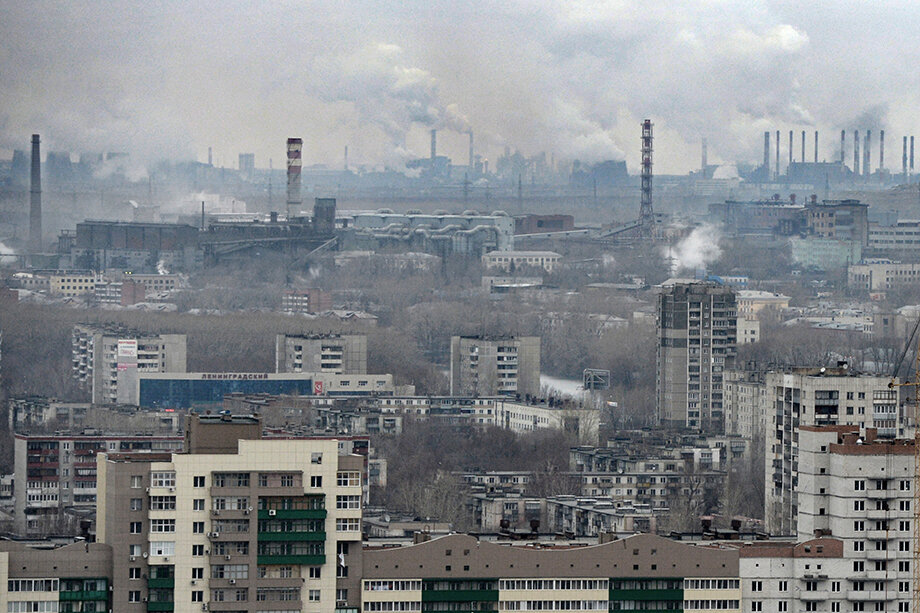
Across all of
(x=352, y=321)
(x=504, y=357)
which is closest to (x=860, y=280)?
(x=352, y=321)

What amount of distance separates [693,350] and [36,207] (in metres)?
27.3

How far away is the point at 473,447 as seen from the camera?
109 feet

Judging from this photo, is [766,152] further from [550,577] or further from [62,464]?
[550,577]

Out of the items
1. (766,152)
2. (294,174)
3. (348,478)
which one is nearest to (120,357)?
(348,478)

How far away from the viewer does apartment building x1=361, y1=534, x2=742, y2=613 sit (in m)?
17.8

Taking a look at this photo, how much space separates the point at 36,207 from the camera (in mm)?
62750

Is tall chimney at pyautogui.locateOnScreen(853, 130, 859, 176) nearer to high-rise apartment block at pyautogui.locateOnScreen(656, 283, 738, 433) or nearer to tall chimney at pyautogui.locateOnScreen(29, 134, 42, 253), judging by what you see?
tall chimney at pyautogui.locateOnScreen(29, 134, 42, 253)

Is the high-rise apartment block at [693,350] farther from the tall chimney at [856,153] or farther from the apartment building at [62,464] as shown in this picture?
the tall chimney at [856,153]

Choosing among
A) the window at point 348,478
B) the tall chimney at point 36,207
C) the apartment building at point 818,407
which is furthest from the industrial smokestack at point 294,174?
the window at point 348,478

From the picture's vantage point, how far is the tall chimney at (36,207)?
59.2m

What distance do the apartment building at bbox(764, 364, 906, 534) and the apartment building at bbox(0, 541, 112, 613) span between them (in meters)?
7.59

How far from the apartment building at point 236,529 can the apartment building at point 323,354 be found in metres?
22.7

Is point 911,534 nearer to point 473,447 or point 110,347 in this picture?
point 473,447

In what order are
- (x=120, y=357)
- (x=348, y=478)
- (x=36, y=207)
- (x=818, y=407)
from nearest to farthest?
(x=348, y=478)
(x=818, y=407)
(x=120, y=357)
(x=36, y=207)
